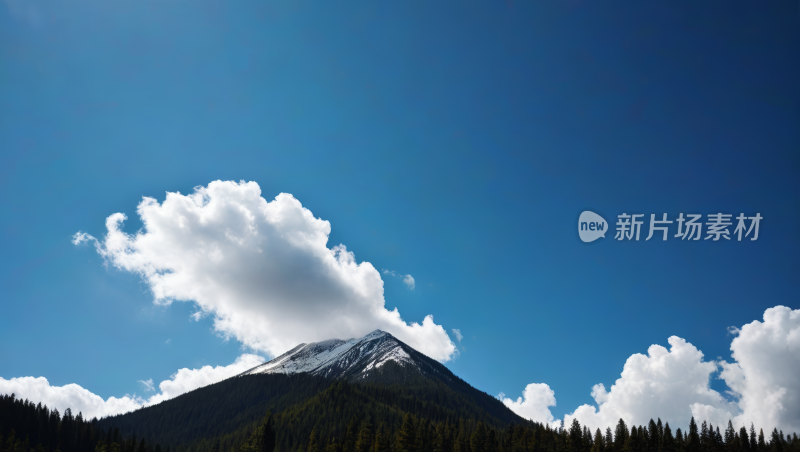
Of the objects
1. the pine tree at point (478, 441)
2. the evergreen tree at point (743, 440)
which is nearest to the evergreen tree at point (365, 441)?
the pine tree at point (478, 441)

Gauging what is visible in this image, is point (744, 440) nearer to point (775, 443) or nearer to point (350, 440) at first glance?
point (775, 443)

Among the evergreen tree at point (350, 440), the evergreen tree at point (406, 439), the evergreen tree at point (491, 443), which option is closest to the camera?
the evergreen tree at point (406, 439)

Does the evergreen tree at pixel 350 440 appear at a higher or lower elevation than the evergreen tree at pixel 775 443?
lower

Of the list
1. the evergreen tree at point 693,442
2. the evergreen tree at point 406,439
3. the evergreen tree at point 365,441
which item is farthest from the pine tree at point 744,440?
the evergreen tree at point 365,441

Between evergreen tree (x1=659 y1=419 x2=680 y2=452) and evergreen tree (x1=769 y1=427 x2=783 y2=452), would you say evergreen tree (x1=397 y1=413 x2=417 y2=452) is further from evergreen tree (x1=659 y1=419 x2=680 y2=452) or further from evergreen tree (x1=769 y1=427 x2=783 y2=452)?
evergreen tree (x1=769 y1=427 x2=783 y2=452)

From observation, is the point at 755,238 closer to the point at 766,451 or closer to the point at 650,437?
the point at 650,437

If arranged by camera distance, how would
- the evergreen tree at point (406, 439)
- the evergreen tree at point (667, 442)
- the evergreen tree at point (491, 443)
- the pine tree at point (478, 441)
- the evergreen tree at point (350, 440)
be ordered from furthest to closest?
1. the evergreen tree at point (350, 440)
2. the evergreen tree at point (491, 443)
3. the pine tree at point (478, 441)
4. the evergreen tree at point (406, 439)
5. the evergreen tree at point (667, 442)

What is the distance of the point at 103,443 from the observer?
198 meters

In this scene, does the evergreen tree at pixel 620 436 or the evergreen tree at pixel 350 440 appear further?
the evergreen tree at pixel 350 440

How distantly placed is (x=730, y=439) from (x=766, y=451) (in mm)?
11420

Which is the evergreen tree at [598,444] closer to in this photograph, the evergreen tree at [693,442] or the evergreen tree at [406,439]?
the evergreen tree at [693,442]

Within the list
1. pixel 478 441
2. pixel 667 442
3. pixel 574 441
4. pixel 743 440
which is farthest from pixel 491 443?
pixel 743 440

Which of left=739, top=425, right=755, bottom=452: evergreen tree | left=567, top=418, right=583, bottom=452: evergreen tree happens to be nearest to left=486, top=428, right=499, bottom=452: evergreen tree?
left=567, top=418, right=583, bottom=452: evergreen tree

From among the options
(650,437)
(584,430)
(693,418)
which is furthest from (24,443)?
(693,418)
